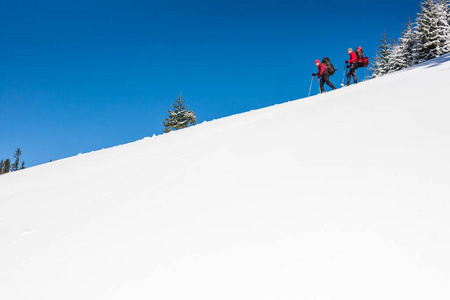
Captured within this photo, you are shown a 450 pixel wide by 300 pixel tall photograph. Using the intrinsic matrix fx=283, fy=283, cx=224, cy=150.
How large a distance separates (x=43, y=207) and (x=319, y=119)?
5.49 metres

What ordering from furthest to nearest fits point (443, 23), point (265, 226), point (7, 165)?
point (7, 165) < point (443, 23) < point (265, 226)

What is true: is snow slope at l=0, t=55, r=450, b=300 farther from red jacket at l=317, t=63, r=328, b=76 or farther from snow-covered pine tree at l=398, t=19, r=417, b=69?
snow-covered pine tree at l=398, t=19, r=417, b=69

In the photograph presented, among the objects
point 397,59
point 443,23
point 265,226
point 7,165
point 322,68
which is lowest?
point 265,226

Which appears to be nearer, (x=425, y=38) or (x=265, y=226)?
(x=265, y=226)

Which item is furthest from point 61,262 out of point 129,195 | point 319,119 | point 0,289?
point 319,119

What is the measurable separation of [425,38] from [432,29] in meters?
1.25

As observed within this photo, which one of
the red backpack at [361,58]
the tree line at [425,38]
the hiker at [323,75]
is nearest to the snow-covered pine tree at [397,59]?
the tree line at [425,38]

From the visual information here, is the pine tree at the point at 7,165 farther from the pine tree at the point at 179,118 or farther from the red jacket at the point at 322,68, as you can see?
the red jacket at the point at 322,68

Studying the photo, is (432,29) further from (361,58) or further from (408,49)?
(361,58)

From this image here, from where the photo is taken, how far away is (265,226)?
8.81 feet

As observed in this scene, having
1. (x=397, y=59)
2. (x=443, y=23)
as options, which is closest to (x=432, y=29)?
(x=443, y=23)

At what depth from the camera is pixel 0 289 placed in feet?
8.28

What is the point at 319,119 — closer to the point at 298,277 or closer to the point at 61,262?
the point at 298,277

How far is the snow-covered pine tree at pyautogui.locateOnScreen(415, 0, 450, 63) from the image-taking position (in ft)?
87.7
